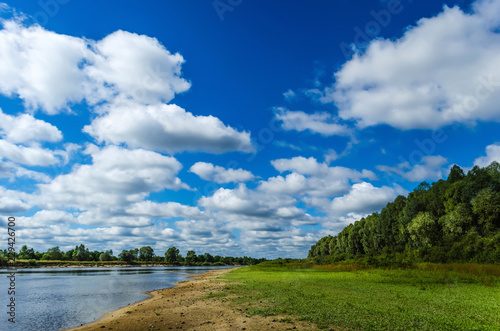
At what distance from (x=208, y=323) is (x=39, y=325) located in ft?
54.8

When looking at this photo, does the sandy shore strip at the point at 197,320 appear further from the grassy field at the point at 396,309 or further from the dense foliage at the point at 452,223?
the dense foliage at the point at 452,223

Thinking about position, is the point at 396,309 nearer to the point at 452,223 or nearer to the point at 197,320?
the point at 197,320

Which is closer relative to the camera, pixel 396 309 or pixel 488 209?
pixel 396 309

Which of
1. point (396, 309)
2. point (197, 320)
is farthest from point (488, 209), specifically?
point (197, 320)

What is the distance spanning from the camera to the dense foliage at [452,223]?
58928 millimetres

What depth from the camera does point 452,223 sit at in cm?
6744

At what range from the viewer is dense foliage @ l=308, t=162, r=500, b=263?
58.9m

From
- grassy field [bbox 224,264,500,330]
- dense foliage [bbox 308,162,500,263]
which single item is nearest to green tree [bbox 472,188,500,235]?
dense foliage [bbox 308,162,500,263]

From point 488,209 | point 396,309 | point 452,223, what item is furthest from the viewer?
point 452,223

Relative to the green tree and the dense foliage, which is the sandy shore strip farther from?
the green tree

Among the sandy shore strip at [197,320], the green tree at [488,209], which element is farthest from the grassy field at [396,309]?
the green tree at [488,209]

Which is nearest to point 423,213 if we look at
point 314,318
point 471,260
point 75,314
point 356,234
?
point 471,260

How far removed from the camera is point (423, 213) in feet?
266

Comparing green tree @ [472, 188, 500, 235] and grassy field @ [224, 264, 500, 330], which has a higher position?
green tree @ [472, 188, 500, 235]
